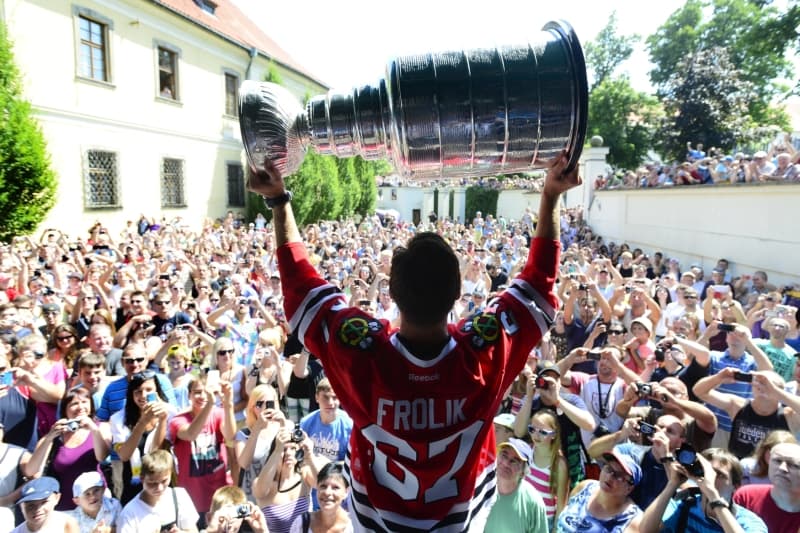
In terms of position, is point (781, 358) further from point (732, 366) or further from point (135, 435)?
point (135, 435)

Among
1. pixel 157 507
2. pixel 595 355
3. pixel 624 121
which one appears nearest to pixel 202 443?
pixel 157 507

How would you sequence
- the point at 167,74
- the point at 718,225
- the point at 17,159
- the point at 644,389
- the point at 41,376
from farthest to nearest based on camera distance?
the point at 167,74 < the point at 718,225 < the point at 17,159 < the point at 41,376 < the point at 644,389

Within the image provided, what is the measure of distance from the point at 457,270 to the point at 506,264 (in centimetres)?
1013

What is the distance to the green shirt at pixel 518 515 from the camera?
371 centimetres

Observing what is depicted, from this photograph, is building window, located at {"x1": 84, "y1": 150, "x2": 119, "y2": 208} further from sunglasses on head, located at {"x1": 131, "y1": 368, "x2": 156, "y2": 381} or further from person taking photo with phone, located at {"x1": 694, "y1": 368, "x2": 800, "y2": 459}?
person taking photo with phone, located at {"x1": 694, "y1": 368, "x2": 800, "y2": 459}

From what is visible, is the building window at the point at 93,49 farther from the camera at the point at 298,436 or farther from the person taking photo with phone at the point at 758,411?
the person taking photo with phone at the point at 758,411

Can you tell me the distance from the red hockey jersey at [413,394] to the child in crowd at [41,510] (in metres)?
2.83

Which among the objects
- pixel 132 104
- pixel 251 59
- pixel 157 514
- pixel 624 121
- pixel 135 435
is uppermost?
pixel 251 59

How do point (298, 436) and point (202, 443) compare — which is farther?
point (202, 443)

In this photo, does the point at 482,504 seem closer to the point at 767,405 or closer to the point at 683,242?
the point at 767,405

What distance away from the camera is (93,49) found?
17172 millimetres

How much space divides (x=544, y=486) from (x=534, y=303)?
3056mm

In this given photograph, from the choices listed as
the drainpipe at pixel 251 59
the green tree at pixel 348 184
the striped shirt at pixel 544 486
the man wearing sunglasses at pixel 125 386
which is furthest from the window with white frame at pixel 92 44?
the striped shirt at pixel 544 486

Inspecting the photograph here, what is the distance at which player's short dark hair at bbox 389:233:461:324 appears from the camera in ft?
5.23
